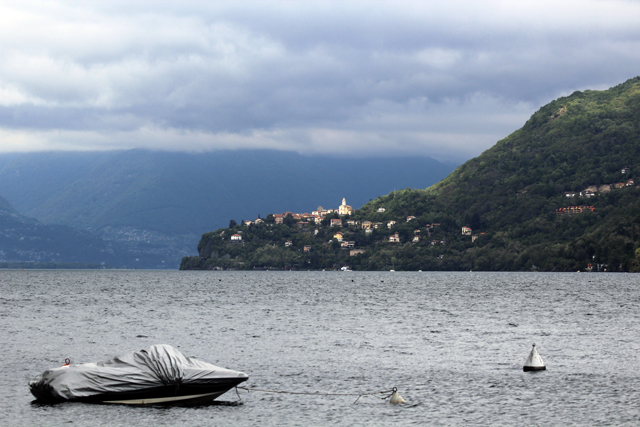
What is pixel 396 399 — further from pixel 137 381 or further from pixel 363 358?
pixel 363 358

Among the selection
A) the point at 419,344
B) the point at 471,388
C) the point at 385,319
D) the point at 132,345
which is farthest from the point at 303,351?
the point at 385,319

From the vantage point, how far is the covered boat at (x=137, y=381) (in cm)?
3272

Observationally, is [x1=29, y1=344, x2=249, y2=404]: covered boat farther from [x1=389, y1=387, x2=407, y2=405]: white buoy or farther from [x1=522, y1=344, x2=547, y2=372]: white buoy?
[x1=522, y1=344, x2=547, y2=372]: white buoy

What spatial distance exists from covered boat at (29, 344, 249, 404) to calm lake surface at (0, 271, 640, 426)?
638 millimetres

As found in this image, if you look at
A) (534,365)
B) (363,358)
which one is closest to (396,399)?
(534,365)

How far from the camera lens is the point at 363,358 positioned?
161 feet

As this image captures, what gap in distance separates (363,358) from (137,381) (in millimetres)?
20095

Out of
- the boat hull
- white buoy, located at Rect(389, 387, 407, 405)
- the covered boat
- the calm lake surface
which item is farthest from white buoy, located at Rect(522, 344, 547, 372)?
the covered boat

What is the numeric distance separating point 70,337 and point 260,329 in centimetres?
1795

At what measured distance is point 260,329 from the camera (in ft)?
229

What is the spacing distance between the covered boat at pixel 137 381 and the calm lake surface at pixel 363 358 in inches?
25.1

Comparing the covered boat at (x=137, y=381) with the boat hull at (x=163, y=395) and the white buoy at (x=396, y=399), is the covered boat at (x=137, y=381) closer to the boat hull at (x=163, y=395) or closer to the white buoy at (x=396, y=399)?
the boat hull at (x=163, y=395)

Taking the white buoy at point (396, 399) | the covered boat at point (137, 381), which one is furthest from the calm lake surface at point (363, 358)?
the covered boat at point (137, 381)

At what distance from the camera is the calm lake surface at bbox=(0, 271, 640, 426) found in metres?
31.6
